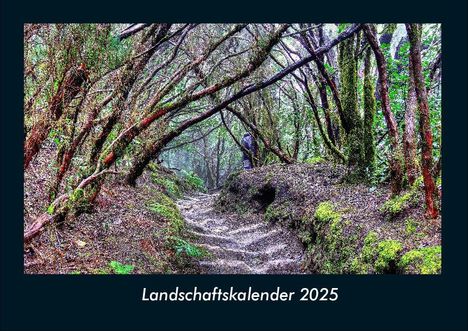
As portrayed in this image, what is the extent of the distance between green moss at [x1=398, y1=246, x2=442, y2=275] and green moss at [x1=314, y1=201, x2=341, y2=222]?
2259 mm

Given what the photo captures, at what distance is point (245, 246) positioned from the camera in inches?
327

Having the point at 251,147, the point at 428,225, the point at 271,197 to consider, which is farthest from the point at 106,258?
the point at 251,147

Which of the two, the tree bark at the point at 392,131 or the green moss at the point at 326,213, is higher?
the tree bark at the point at 392,131

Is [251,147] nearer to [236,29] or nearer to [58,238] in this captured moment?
[236,29]

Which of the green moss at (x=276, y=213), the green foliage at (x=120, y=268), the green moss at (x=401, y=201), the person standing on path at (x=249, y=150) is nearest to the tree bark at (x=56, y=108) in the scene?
the green foliage at (x=120, y=268)

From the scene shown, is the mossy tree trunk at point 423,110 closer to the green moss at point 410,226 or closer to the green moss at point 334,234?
the green moss at point 410,226

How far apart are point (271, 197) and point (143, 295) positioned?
7.43 m

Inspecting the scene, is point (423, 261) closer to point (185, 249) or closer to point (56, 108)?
point (185, 249)

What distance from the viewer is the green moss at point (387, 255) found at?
4680 mm

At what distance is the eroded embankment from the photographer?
4707 millimetres

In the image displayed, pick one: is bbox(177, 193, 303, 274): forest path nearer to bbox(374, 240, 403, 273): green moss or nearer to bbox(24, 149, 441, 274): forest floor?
bbox(24, 149, 441, 274): forest floor

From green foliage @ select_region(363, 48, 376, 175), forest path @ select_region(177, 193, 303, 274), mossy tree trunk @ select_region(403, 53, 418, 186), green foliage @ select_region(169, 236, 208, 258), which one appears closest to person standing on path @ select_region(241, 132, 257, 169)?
forest path @ select_region(177, 193, 303, 274)

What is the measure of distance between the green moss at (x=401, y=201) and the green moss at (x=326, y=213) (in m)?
0.88

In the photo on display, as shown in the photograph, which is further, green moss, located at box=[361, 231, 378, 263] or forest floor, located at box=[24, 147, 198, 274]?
green moss, located at box=[361, 231, 378, 263]
